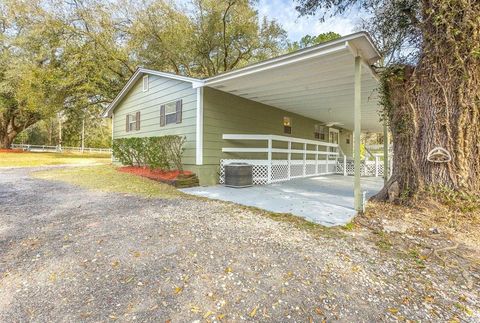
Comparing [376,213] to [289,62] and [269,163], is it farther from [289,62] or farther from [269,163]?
[269,163]

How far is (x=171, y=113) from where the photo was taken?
27.2 ft

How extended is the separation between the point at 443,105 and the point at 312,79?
302 cm

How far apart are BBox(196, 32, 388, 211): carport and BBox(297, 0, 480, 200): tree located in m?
0.67

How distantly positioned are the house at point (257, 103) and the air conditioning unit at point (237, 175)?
623 mm

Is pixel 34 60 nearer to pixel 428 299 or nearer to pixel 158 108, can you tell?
pixel 158 108

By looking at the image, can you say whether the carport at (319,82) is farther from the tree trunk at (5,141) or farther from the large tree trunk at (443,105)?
the tree trunk at (5,141)

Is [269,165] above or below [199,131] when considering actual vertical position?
below

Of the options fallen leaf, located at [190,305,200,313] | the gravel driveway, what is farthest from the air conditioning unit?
fallen leaf, located at [190,305,200,313]

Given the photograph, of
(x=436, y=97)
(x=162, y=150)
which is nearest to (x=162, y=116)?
(x=162, y=150)

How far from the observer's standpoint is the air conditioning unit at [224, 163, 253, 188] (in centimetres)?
698

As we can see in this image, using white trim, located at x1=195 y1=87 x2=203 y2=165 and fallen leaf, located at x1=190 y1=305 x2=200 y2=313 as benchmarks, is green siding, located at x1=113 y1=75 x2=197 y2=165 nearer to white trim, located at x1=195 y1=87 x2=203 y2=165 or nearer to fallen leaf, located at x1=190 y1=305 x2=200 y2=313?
white trim, located at x1=195 y1=87 x2=203 y2=165

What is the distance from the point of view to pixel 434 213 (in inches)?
145

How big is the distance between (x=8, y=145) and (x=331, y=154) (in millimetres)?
27766

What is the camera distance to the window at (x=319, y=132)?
42.8 feet
